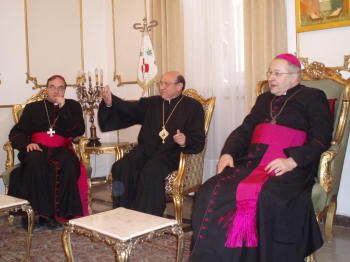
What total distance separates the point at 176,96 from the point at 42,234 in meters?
1.72

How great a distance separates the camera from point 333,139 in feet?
10.4

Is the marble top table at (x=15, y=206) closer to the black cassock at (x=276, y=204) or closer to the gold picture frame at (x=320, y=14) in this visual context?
the black cassock at (x=276, y=204)

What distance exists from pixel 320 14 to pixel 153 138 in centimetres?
181

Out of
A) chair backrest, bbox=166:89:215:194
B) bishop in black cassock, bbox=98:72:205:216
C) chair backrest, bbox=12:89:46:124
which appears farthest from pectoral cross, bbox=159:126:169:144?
chair backrest, bbox=12:89:46:124

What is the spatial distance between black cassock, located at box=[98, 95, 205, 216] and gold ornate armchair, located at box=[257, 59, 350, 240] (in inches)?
27.7

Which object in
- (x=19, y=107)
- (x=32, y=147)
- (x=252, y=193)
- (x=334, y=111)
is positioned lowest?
(x=252, y=193)

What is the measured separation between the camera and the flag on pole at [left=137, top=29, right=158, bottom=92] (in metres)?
5.08

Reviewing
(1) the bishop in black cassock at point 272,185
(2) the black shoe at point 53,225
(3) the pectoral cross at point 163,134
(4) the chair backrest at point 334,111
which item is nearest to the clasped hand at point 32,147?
(2) the black shoe at point 53,225

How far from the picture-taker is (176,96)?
4199 mm

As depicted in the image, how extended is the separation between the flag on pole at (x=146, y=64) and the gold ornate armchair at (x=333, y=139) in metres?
1.64

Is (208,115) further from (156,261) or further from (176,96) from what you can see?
(156,261)

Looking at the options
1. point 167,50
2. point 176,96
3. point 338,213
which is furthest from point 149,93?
point 338,213

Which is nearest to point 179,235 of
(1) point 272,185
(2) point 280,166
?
(1) point 272,185

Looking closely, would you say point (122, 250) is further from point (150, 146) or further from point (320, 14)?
point (320, 14)
